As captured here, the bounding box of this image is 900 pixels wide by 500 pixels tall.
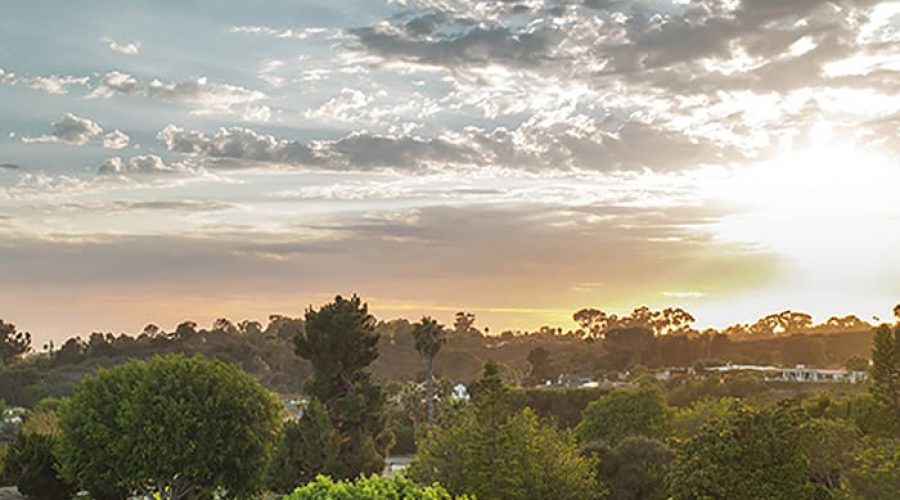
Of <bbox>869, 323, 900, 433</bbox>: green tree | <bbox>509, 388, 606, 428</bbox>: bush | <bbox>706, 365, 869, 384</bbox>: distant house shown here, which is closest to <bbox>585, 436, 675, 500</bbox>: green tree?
<bbox>869, 323, 900, 433</bbox>: green tree

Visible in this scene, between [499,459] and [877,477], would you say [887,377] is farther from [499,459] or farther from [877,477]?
[499,459]

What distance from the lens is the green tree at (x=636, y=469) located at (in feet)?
131

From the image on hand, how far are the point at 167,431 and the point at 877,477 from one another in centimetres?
2748

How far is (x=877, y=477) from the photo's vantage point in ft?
100

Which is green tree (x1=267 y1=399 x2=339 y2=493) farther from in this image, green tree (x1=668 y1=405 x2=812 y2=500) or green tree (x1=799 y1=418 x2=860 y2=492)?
green tree (x1=799 y1=418 x2=860 y2=492)

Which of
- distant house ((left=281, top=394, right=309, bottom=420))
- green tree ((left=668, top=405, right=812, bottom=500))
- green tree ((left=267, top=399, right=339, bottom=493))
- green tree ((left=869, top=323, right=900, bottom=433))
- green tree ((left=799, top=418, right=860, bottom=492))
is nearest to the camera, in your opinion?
green tree ((left=668, top=405, right=812, bottom=500))

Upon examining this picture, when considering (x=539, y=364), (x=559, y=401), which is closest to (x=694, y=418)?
(x=559, y=401)

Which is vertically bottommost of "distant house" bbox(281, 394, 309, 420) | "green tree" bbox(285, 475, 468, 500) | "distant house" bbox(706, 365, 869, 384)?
"distant house" bbox(281, 394, 309, 420)

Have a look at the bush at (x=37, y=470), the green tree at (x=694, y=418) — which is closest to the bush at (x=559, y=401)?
the green tree at (x=694, y=418)

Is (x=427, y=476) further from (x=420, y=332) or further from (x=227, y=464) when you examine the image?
(x=420, y=332)

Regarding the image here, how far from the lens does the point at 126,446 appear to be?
40.9 meters

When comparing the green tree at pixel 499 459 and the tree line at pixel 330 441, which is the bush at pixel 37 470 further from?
the green tree at pixel 499 459

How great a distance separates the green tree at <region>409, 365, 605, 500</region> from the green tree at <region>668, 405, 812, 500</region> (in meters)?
6.28

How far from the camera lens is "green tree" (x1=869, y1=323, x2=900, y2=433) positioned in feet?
150
